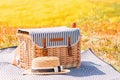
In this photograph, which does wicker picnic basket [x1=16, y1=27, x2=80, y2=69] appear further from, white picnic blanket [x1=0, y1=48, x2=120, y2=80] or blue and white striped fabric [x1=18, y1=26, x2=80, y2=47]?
white picnic blanket [x1=0, y1=48, x2=120, y2=80]

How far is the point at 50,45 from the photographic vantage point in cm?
496

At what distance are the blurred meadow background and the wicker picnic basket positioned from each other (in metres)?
1.68

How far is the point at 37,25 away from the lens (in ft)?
25.5

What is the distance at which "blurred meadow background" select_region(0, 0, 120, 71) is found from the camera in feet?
23.2

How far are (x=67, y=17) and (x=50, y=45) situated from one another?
3.06 m

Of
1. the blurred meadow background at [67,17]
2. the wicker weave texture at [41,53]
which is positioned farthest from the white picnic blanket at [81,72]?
the blurred meadow background at [67,17]

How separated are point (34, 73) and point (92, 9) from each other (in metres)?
3.70

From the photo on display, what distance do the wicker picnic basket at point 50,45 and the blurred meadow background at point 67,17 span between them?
1679 mm

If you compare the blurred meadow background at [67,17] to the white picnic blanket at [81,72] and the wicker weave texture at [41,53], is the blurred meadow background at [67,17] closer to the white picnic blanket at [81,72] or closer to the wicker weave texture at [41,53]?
the white picnic blanket at [81,72]

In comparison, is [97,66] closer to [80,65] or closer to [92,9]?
[80,65]

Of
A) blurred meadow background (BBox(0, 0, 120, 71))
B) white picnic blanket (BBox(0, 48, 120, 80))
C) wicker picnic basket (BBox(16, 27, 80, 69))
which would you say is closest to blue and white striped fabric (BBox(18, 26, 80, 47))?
wicker picnic basket (BBox(16, 27, 80, 69))

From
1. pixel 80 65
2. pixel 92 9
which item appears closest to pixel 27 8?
pixel 92 9

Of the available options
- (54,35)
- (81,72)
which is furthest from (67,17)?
(81,72)

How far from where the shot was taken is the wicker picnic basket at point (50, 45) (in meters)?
4.91
